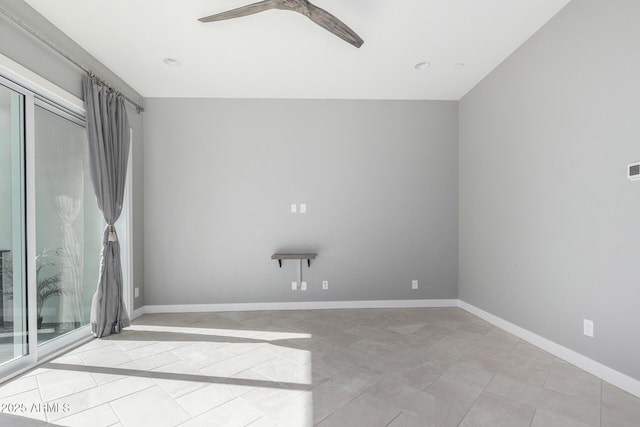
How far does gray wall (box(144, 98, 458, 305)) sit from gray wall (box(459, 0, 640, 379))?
753mm

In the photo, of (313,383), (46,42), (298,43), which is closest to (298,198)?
(298,43)

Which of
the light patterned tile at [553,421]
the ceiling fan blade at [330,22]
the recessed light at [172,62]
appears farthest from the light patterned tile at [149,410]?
the recessed light at [172,62]

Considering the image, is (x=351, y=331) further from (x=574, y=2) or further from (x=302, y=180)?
(x=574, y=2)

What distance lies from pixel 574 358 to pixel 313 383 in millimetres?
2087

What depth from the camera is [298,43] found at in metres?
2.72

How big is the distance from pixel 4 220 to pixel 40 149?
2.28ft

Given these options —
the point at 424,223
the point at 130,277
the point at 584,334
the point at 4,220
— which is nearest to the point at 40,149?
the point at 4,220

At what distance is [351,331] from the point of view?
3.05 m

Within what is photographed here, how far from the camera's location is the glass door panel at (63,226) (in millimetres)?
2482

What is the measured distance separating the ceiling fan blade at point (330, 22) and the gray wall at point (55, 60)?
7.00 ft

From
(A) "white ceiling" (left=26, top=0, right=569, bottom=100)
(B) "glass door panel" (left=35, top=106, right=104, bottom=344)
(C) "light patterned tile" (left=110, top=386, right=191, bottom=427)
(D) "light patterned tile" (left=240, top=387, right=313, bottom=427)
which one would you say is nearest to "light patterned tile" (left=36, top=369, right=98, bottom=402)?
(C) "light patterned tile" (left=110, top=386, right=191, bottom=427)

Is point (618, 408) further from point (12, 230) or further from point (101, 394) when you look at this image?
point (12, 230)

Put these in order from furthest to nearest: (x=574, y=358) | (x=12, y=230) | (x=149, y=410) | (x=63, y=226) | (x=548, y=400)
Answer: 1. (x=63, y=226)
2. (x=574, y=358)
3. (x=12, y=230)
4. (x=548, y=400)
5. (x=149, y=410)

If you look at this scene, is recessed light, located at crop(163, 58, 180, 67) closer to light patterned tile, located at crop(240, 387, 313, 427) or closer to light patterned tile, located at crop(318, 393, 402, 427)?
light patterned tile, located at crop(240, 387, 313, 427)
